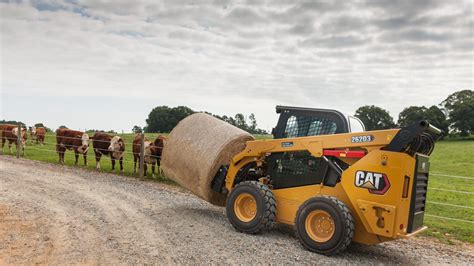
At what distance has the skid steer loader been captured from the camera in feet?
21.1

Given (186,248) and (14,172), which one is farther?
(14,172)

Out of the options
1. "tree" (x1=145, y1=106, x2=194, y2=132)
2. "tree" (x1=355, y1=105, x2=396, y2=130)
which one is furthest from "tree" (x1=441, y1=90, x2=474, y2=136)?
"tree" (x1=145, y1=106, x2=194, y2=132)

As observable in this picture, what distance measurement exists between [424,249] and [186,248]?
4.60 metres

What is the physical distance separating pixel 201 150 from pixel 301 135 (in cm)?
227

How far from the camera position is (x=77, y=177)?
14.1m

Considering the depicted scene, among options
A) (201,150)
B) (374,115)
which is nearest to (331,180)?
(201,150)

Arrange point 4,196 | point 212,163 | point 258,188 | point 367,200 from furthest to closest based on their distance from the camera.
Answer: point 4,196, point 212,163, point 258,188, point 367,200

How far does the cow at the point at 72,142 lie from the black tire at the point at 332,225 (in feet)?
44.7

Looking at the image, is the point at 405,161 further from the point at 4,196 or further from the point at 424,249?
the point at 4,196

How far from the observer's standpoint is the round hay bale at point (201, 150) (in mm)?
8906

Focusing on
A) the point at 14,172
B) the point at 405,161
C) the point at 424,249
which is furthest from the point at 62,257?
the point at 14,172

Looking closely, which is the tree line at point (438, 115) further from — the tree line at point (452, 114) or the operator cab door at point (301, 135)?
the operator cab door at point (301, 135)

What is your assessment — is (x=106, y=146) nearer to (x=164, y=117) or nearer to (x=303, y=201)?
(x=303, y=201)

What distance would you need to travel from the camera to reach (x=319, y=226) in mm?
A: 7023
